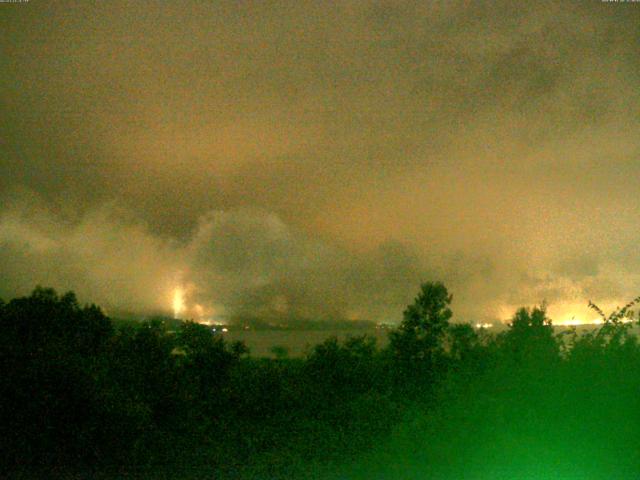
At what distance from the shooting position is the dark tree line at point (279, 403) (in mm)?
8609

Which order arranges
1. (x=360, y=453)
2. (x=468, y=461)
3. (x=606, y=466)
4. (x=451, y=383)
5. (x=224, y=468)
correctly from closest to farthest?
(x=606, y=466) < (x=468, y=461) < (x=224, y=468) < (x=360, y=453) < (x=451, y=383)

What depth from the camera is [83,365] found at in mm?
9461

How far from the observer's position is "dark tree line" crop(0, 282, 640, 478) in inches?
339

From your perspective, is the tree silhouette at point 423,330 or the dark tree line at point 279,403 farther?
the tree silhouette at point 423,330

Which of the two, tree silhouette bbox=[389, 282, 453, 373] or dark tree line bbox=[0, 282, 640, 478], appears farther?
tree silhouette bbox=[389, 282, 453, 373]

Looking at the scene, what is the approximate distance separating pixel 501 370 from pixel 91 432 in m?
5.98

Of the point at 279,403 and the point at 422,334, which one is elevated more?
the point at 422,334

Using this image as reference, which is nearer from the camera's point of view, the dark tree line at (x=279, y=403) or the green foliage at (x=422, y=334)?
the dark tree line at (x=279, y=403)

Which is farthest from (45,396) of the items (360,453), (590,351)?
(590,351)

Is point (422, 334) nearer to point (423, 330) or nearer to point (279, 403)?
point (423, 330)

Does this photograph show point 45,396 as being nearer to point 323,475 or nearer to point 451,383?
point 323,475

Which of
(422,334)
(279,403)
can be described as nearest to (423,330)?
(422,334)

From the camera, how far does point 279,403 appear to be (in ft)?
41.0

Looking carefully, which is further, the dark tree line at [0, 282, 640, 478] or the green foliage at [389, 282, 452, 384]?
the green foliage at [389, 282, 452, 384]
